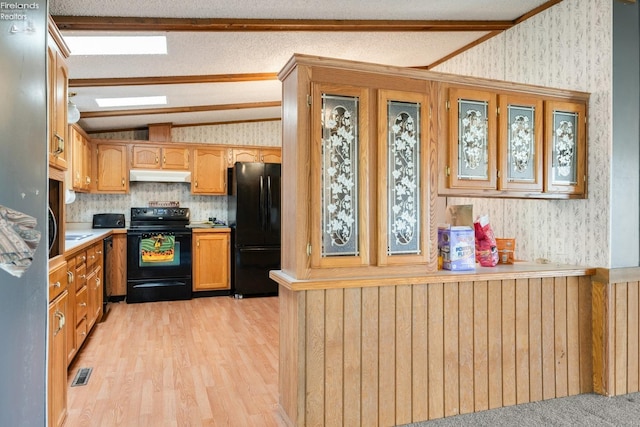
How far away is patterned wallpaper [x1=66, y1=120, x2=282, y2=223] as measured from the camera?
6.17 meters

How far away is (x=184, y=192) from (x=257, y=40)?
3757mm

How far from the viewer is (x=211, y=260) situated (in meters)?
6.04

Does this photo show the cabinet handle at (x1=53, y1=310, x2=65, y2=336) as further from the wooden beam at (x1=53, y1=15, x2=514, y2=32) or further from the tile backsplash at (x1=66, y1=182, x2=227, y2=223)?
the tile backsplash at (x1=66, y1=182, x2=227, y2=223)

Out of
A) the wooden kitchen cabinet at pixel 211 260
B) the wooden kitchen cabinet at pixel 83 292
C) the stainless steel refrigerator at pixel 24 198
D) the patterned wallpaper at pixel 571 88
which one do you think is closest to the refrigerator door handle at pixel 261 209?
the wooden kitchen cabinet at pixel 211 260

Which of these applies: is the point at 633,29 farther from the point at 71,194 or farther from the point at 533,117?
the point at 71,194

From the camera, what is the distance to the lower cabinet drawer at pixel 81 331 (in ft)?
11.4

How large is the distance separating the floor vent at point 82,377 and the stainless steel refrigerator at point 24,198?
160cm

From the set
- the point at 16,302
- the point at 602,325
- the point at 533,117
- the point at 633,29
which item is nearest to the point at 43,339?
the point at 16,302

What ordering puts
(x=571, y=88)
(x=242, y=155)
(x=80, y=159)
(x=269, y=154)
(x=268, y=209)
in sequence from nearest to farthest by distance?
(x=571, y=88)
(x=80, y=159)
(x=268, y=209)
(x=242, y=155)
(x=269, y=154)

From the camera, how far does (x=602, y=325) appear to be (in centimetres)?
287

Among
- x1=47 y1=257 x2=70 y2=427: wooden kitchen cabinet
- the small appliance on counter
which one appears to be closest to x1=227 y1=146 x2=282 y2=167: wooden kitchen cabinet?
the small appliance on counter

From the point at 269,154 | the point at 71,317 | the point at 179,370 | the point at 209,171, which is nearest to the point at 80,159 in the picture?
the point at 209,171

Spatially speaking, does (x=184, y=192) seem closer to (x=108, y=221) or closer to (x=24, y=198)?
(x=108, y=221)

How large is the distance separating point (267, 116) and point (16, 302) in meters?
5.61
